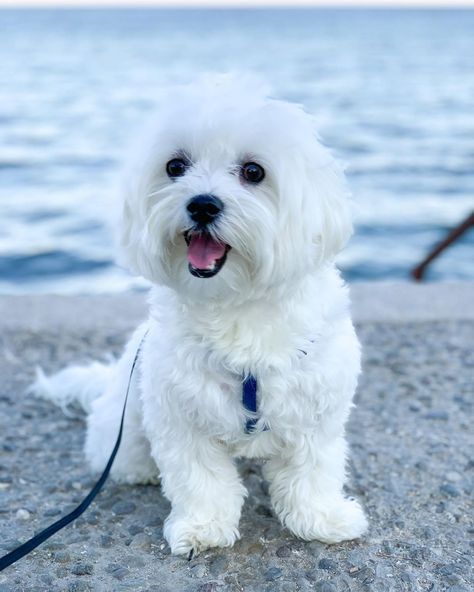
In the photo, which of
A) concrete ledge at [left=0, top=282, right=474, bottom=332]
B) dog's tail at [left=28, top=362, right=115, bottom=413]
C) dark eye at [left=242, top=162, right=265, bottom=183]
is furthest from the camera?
concrete ledge at [left=0, top=282, right=474, bottom=332]

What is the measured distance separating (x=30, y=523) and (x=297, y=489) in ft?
3.56

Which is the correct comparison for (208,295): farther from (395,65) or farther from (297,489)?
(395,65)

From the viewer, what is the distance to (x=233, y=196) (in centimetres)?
259

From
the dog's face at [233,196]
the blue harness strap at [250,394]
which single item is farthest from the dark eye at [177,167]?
the blue harness strap at [250,394]

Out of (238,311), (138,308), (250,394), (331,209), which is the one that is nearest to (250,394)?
(250,394)

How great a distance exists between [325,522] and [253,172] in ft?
4.46

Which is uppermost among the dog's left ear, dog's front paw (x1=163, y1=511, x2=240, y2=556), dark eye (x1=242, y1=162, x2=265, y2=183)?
dark eye (x1=242, y1=162, x2=265, y2=183)

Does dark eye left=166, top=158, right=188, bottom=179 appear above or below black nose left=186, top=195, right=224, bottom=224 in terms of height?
above

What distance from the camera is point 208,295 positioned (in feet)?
9.05

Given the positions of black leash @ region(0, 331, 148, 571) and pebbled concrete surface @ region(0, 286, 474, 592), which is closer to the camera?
black leash @ region(0, 331, 148, 571)

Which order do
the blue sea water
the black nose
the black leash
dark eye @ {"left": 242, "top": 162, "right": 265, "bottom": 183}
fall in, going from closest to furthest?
the black nose
dark eye @ {"left": 242, "top": 162, "right": 265, "bottom": 183}
the black leash
the blue sea water

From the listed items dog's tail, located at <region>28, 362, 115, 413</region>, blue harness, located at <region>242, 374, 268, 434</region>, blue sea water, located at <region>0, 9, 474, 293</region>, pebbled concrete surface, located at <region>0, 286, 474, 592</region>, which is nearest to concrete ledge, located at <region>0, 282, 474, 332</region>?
pebbled concrete surface, located at <region>0, 286, 474, 592</region>

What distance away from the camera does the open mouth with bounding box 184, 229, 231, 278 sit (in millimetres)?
2664

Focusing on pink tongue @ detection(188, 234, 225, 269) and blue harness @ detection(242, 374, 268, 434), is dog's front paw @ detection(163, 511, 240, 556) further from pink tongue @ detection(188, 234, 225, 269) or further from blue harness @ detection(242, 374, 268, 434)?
pink tongue @ detection(188, 234, 225, 269)
